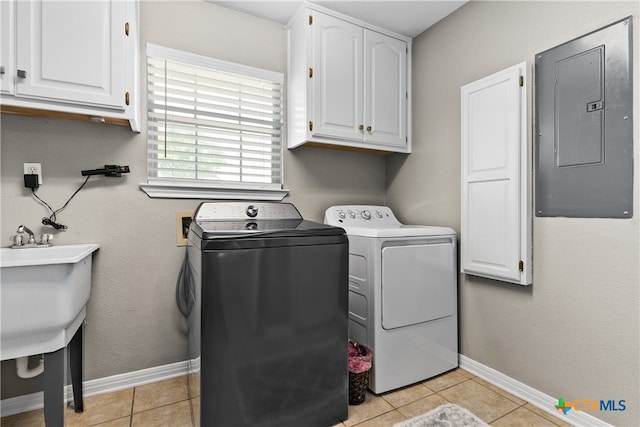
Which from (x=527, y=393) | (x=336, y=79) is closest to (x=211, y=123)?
(x=336, y=79)

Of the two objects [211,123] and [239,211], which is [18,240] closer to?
[239,211]

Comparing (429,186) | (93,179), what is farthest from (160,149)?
(429,186)

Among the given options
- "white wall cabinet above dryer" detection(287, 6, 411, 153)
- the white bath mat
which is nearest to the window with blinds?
"white wall cabinet above dryer" detection(287, 6, 411, 153)

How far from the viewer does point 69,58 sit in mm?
1530

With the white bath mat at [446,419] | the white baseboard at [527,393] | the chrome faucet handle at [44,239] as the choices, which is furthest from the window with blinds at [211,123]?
the white baseboard at [527,393]

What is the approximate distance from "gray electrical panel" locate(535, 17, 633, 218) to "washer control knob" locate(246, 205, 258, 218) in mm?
1656

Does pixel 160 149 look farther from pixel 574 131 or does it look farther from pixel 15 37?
pixel 574 131

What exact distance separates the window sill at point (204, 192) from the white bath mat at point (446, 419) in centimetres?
161

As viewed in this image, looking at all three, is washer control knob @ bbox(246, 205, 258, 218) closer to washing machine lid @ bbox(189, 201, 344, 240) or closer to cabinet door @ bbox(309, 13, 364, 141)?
washing machine lid @ bbox(189, 201, 344, 240)

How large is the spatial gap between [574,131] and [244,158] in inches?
77.9

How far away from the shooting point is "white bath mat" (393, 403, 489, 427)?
1.61 metres

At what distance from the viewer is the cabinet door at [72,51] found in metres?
1.46

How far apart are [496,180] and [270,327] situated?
5.06 feet

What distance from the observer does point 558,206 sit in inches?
67.8
